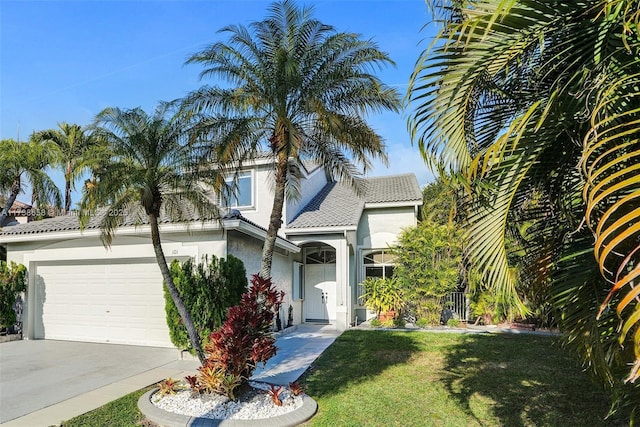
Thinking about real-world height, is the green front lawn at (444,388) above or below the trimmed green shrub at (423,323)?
below

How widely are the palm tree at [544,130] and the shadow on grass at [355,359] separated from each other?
561 cm

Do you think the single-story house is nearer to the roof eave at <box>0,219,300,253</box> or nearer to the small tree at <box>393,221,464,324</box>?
the roof eave at <box>0,219,300,253</box>

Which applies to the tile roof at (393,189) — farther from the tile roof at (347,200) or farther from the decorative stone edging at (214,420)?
the decorative stone edging at (214,420)

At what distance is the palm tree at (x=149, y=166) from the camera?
8586mm

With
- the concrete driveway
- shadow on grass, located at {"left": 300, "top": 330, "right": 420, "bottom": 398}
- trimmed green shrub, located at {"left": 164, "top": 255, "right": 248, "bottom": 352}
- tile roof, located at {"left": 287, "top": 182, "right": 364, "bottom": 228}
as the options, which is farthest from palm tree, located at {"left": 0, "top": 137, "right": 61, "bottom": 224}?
shadow on grass, located at {"left": 300, "top": 330, "right": 420, "bottom": 398}

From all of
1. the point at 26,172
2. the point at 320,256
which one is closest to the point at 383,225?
the point at 320,256

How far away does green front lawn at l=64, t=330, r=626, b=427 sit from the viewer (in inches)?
268

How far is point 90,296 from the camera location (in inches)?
546

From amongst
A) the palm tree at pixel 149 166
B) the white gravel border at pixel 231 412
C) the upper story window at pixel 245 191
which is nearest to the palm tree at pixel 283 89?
the palm tree at pixel 149 166

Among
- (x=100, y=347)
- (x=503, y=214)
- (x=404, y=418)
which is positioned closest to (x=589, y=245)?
(x=503, y=214)

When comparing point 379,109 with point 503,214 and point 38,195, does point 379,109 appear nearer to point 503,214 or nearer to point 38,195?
point 503,214

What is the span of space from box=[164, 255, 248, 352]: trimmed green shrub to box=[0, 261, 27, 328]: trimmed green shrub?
21.8 feet

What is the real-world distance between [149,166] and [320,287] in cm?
1178

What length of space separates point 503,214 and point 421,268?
1341 cm
